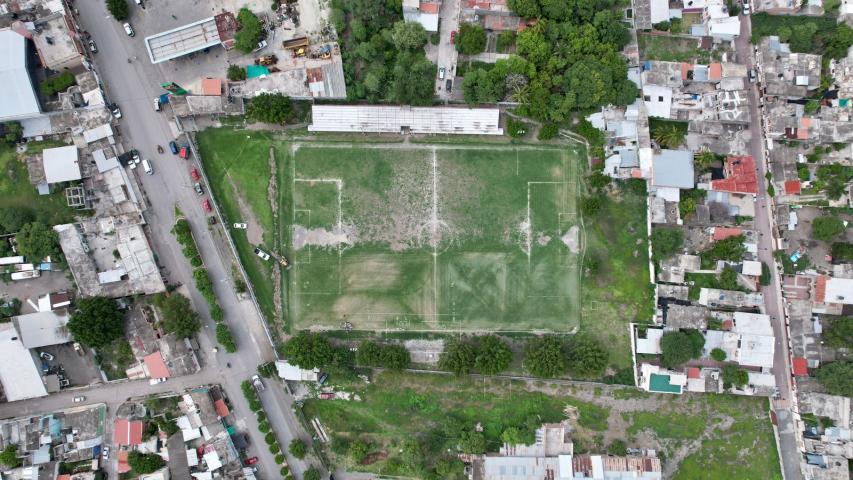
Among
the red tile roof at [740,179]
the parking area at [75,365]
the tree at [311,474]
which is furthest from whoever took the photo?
the red tile roof at [740,179]

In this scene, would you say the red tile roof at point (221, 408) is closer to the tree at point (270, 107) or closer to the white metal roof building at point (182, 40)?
the tree at point (270, 107)

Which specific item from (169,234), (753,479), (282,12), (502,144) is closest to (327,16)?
(282,12)

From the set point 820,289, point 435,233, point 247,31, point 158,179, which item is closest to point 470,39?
point 435,233

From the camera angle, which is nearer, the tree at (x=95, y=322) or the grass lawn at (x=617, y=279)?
the tree at (x=95, y=322)

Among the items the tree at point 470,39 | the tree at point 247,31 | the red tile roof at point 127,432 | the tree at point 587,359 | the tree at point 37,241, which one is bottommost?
the red tile roof at point 127,432

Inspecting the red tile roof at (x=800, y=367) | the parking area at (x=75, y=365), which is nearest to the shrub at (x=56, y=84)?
the parking area at (x=75, y=365)

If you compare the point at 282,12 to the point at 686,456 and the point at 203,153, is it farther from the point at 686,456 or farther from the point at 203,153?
the point at 686,456

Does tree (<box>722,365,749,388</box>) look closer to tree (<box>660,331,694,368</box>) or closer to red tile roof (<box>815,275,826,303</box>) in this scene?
tree (<box>660,331,694,368</box>)
